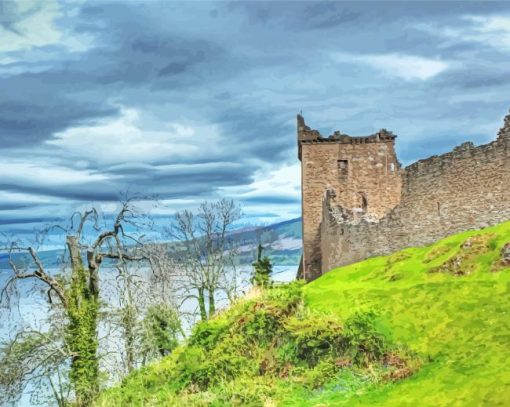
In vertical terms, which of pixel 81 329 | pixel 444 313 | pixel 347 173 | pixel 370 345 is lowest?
pixel 370 345

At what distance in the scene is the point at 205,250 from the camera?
52.2m

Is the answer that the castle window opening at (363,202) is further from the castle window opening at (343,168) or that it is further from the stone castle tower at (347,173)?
the castle window opening at (343,168)

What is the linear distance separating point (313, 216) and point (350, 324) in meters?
27.3

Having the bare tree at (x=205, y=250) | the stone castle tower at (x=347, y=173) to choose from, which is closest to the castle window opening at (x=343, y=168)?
the stone castle tower at (x=347, y=173)

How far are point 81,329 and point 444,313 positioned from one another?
52.5ft

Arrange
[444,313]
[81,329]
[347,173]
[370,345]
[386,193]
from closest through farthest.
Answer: [370,345], [444,313], [81,329], [347,173], [386,193]

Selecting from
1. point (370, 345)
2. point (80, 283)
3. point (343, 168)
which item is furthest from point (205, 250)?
point (370, 345)

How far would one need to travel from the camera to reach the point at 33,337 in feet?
96.7

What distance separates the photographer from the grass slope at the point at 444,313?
41.2 ft

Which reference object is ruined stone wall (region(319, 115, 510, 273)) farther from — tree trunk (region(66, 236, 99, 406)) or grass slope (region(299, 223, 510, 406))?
tree trunk (region(66, 236, 99, 406))

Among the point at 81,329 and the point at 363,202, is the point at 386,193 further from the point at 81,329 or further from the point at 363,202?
the point at 81,329

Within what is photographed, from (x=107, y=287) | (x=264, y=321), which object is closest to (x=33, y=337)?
(x=107, y=287)

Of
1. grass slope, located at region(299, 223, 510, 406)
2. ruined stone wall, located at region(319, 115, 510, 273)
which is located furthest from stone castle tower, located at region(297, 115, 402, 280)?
grass slope, located at region(299, 223, 510, 406)

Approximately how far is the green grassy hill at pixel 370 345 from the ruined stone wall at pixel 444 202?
267cm
